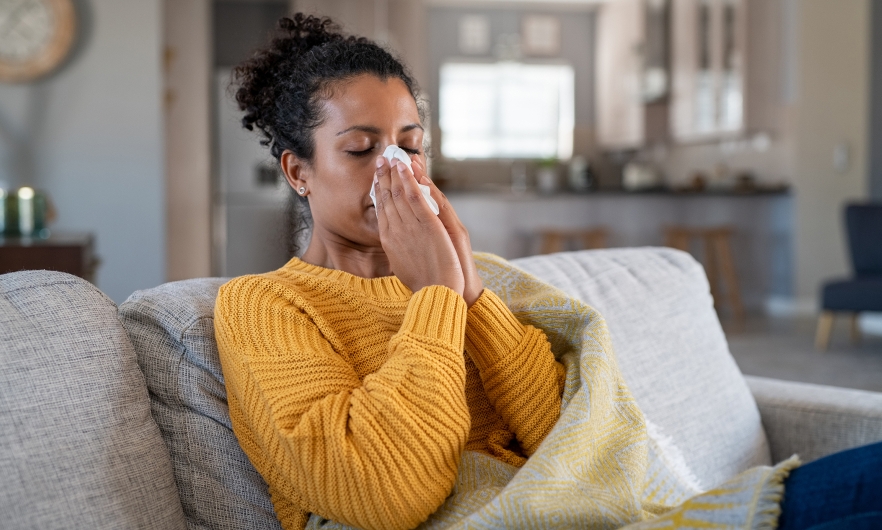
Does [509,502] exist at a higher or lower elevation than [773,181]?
lower

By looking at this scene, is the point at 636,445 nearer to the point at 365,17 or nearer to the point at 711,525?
the point at 711,525

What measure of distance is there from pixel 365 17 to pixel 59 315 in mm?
6890

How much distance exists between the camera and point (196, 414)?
1.12 m

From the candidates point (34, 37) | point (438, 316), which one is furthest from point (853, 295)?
point (34, 37)

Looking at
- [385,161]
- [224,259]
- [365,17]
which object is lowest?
[224,259]

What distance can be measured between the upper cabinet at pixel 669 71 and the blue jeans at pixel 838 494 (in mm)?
5946

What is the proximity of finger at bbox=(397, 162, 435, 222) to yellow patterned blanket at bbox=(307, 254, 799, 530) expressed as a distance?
24 cm

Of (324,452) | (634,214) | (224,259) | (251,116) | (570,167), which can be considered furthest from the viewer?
(570,167)

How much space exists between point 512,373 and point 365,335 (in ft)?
0.68

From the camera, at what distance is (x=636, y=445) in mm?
1115

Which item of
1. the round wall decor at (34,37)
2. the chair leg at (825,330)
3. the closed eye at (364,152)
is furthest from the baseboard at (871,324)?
the closed eye at (364,152)

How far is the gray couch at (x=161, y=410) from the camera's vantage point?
931mm

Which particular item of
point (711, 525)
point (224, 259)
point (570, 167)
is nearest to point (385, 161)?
point (711, 525)

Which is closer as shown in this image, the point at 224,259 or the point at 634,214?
the point at 634,214
